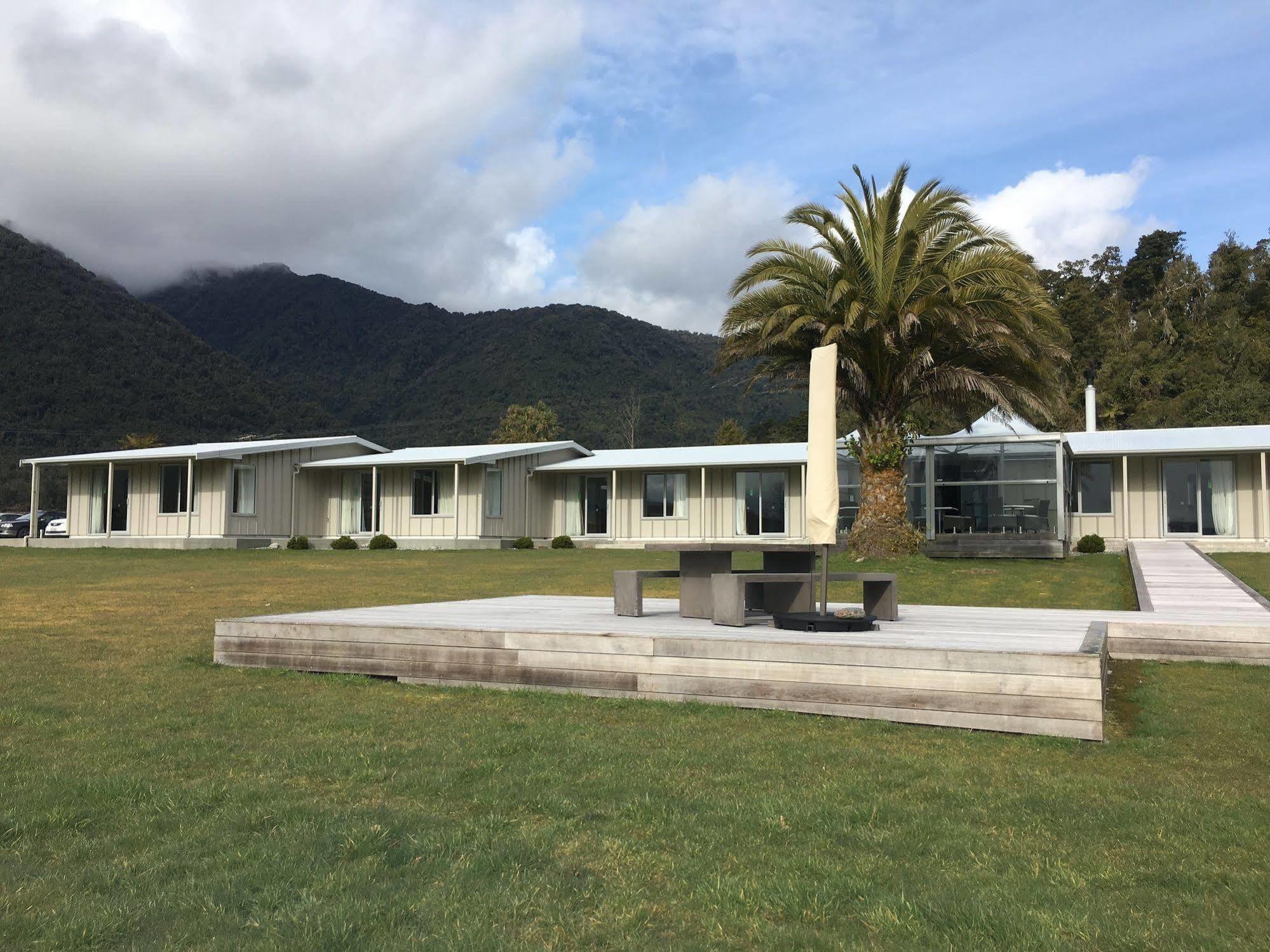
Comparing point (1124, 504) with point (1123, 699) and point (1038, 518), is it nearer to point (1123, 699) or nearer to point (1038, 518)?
point (1038, 518)

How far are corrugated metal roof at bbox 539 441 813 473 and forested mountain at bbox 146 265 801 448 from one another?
1089 inches

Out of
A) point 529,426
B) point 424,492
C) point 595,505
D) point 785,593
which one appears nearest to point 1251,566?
point 785,593

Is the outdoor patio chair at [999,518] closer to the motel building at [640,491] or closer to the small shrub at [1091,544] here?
the motel building at [640,491]

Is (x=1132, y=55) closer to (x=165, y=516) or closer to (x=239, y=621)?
(x=239, y=621)

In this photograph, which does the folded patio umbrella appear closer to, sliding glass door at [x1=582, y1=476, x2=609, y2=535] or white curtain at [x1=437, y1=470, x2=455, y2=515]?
white curtain at [x1=437, y1=470, x2=455, y2=515]

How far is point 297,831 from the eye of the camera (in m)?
3.38

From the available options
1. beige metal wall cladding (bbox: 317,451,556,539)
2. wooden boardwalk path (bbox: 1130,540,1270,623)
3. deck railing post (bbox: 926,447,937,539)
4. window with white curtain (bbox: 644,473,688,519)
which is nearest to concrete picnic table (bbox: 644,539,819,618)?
wooden boardwalk path (bbox: 1130,540,1270,623)

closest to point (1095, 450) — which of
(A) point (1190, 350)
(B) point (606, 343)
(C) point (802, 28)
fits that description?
(C) point (802, 28)

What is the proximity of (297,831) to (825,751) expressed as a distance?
2.30m

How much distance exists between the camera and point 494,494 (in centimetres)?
2884

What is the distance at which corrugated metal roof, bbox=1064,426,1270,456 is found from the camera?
72.9 feet

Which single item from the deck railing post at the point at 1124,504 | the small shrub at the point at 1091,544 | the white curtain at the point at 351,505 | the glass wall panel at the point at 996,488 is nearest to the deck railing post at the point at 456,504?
the white curtain at the point at 351,505

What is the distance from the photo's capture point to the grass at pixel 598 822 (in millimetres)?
2664

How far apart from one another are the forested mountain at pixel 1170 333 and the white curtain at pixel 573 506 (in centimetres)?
2189
